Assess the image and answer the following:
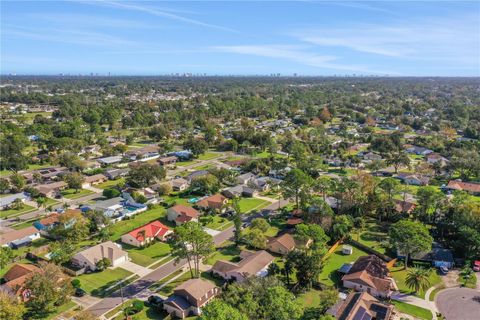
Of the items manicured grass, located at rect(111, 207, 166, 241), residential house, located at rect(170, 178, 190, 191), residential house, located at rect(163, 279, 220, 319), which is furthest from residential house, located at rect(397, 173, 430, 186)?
residential house, located at rect(163, 279, 220, 319)

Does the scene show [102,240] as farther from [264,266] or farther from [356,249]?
[356,249]

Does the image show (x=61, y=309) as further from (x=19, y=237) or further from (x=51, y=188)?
(x=51, y=188)

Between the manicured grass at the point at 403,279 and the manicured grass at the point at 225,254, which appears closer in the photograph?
the manicured grass at the point at 403,279

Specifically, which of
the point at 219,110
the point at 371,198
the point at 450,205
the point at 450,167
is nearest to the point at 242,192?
the point at 371,198

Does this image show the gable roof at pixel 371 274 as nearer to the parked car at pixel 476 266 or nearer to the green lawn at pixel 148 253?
the parked car at pixel 476 266

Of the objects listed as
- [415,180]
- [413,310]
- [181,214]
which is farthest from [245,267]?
[415,180]

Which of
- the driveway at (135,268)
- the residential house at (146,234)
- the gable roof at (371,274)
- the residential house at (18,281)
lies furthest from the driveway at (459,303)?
the residential house at (18,281)

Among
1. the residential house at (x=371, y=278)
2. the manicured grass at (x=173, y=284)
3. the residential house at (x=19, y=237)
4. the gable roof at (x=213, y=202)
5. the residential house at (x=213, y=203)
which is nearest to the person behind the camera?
the residential house at (x=371, y=278)

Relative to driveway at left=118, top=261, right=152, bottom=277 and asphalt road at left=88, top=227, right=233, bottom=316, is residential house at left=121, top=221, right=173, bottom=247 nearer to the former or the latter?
driveway at left=118, top=261, right=152, bottom=277
